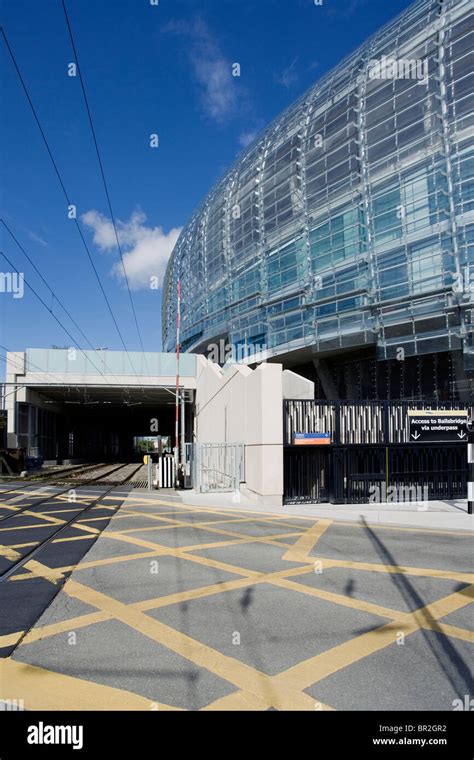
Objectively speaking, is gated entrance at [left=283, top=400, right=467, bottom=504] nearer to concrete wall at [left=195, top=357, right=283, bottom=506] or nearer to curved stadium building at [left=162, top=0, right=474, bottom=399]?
concrete wall at [left=195, top=357, right=283, bottom=506]

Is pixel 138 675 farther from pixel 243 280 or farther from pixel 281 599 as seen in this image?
pixel 243 280

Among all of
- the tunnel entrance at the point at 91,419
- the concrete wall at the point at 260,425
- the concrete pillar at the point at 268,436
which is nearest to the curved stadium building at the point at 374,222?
the tunnel entrance at the point at 91,419

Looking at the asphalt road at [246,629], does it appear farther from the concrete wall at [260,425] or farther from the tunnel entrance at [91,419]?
the tunnel entrance at [91,419]

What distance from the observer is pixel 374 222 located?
113 ft

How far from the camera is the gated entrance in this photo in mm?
→ 17734

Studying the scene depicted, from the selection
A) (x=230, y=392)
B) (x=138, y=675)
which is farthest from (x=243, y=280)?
(x=138, y=675)

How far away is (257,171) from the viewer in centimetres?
4712

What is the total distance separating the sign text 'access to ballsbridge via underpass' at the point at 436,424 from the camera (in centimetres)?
1848

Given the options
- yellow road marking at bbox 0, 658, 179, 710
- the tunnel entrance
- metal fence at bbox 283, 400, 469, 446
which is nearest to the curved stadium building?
the tunnel entrance

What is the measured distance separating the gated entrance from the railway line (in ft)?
21.3

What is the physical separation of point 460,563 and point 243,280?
42544 mm

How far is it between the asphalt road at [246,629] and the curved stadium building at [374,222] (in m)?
23.7

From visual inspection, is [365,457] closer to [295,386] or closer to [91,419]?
[295,386]
